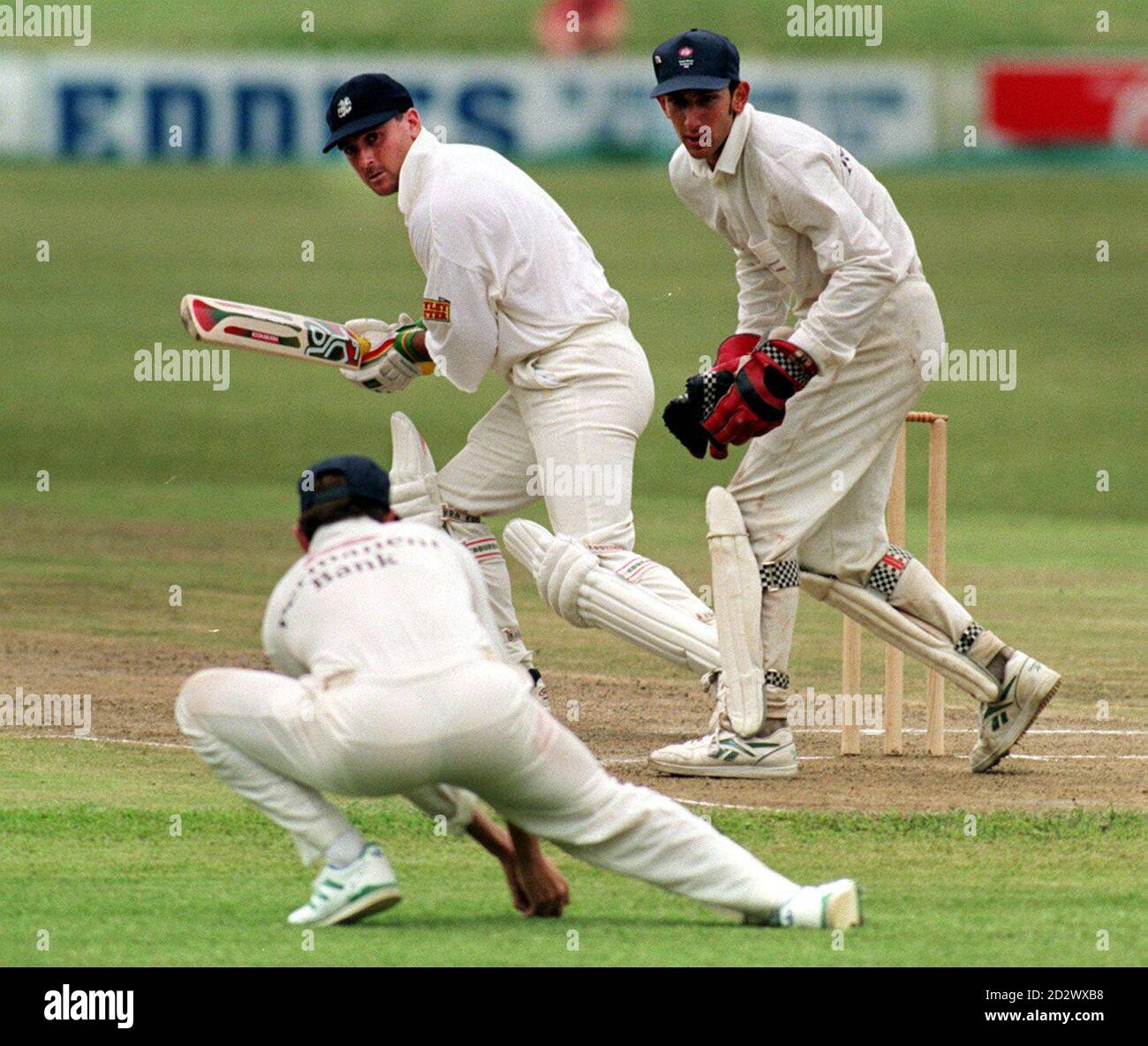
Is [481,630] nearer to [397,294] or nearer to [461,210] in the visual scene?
[461,210]

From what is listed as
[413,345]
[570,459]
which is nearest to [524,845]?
[570,459]

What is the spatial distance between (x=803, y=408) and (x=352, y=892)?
2.53 meters

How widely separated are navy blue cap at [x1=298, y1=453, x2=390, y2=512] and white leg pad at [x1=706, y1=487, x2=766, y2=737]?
187 cm

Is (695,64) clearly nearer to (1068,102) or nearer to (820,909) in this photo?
(820,909)

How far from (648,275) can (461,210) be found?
2052 cm

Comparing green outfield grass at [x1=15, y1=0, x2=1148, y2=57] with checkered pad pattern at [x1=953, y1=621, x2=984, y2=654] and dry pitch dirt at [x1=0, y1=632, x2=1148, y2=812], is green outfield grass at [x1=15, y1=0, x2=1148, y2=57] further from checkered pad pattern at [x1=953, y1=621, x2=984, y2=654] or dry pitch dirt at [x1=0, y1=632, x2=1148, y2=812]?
checkered pad pattern at [x1=953, y1=621, x2=984, y2=654]

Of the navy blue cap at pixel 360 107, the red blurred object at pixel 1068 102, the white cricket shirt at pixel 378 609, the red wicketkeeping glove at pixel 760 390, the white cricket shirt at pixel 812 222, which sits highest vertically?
the red blurred object at pixel 1068 102

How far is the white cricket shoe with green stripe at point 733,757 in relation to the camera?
6789mm

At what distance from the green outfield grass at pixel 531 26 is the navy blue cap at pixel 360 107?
30.2 meters

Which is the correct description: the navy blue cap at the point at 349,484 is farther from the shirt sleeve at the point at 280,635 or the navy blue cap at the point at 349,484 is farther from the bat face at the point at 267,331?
the bat face at the point at 267,331

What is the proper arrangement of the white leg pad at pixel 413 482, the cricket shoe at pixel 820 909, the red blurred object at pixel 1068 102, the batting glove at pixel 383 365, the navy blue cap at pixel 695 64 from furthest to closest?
the red blurred object at pixel 1068 102 → the batting glove at pixel 383 365 → the white leg pad at pixel 413 482 → the navy blue cap at pixel 695 64 → the cricket shoe at pixel 820 909

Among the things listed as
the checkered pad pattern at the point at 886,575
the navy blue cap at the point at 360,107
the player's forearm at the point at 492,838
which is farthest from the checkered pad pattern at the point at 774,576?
the player's forearm at the point at 492,838

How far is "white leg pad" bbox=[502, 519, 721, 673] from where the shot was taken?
6824 mm

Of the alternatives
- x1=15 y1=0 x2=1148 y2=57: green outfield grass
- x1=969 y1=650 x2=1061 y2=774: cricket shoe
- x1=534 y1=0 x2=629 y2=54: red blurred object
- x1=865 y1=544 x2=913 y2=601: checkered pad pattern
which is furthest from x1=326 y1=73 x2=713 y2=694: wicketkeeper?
x1=534 y1=0 x2=629 y2=54: red blurred object
